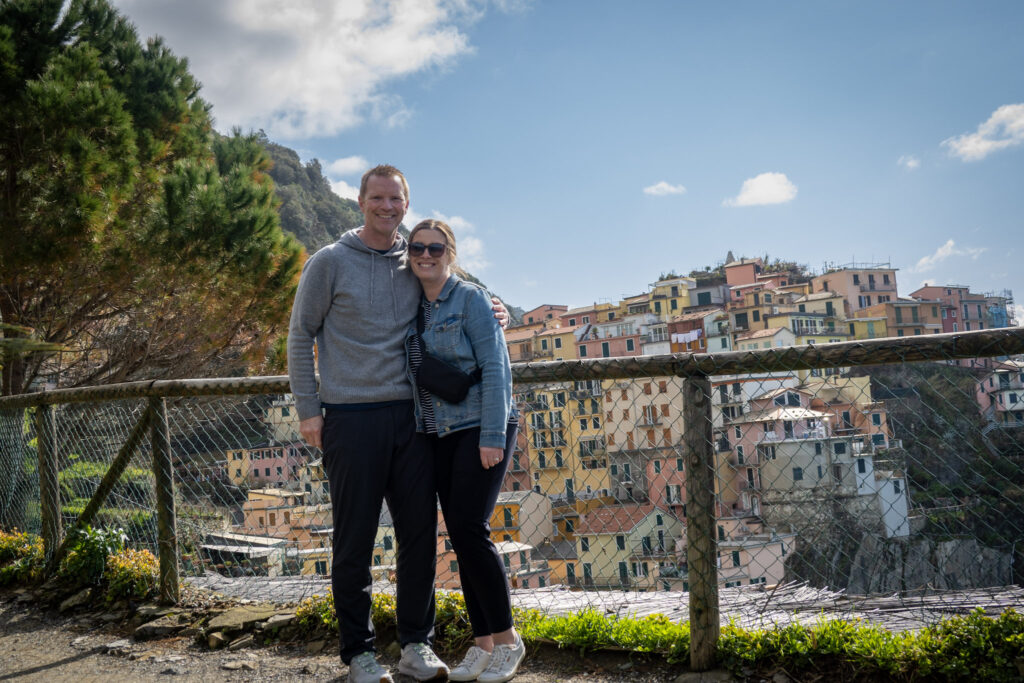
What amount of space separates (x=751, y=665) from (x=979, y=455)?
96 centimetres

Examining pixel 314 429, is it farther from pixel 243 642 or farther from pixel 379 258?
pixel 243 642

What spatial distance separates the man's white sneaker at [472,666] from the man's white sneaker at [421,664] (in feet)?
0.17

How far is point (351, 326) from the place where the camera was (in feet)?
8.41

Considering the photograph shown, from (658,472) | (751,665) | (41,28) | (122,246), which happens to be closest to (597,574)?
(658,472)

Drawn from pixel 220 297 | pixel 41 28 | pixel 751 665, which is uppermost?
pixel 41 28

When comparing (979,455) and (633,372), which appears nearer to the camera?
(979,455)

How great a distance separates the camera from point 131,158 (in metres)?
9.98

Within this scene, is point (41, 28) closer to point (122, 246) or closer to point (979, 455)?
point (122, 246)

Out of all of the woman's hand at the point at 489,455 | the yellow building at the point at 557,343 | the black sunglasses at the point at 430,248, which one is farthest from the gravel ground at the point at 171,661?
the yellow building at the point at 557,343

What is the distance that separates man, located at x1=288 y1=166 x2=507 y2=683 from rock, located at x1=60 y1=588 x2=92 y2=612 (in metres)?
2.20

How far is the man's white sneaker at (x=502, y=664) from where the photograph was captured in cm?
251

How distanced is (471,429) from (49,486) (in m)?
3.31

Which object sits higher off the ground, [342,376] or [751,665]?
[342,376]

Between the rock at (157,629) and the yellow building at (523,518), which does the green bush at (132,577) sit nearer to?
the rock at (157,629)
